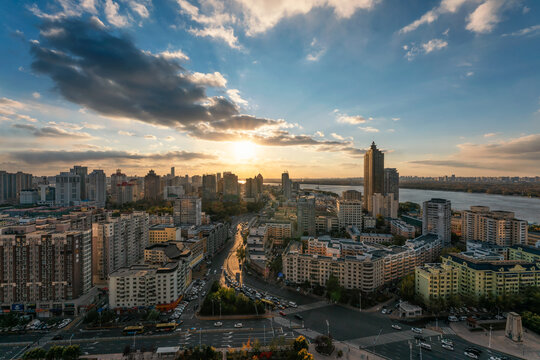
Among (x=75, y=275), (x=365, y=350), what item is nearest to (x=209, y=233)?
(x=75, y=275)

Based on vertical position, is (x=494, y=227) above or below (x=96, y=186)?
below

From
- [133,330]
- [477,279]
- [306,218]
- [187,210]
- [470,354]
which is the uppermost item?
[187,210]

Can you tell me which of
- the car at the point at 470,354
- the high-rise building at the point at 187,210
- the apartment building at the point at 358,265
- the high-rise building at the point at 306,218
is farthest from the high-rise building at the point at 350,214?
the car at the point at 470,354

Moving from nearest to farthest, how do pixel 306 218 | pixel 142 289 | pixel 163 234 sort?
1. pixel 142 289
2. pixel 163 234
3. pixel 306 218

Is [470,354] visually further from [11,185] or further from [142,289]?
[11,185]

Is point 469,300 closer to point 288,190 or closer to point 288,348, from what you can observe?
point 288,348

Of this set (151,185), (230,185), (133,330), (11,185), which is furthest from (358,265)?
(11,185)

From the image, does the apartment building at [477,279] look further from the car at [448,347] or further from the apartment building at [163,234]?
the apartment building at [163,234]
